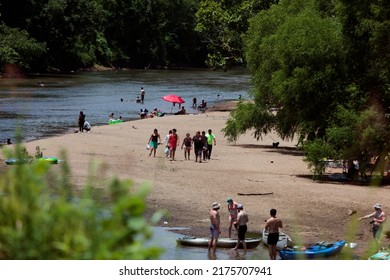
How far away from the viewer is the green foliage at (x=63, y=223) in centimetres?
299

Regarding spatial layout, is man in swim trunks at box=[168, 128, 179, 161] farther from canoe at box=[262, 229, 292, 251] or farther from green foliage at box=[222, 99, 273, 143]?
canoe at box=[262, 229, 292, 251]

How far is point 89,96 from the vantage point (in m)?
74.8

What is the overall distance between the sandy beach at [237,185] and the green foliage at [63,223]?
11836 millimetres

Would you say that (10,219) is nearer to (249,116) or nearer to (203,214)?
(203,214)

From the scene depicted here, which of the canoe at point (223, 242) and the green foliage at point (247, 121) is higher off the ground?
the green foliage at point (247, 121)

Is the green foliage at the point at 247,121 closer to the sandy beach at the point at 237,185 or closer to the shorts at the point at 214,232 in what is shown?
the sandy beach at the point at 237,185

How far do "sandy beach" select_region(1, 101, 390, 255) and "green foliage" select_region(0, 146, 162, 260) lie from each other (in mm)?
11836

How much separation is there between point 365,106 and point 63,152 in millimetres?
27602

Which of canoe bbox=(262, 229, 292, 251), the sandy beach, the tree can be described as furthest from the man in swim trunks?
the tree

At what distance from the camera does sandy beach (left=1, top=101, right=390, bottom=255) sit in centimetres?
2325

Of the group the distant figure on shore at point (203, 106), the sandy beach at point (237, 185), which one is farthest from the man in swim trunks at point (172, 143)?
the distant figure on shore at point (203, 106)
